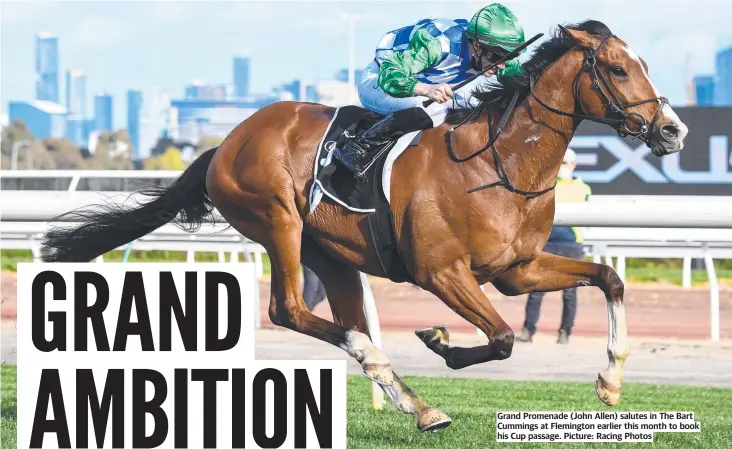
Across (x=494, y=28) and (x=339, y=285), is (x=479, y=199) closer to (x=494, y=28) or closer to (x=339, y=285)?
(x=494, y=28)

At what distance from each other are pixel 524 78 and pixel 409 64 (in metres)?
0.44

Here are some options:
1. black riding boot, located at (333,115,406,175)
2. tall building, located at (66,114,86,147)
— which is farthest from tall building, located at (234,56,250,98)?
black riding boot, located at (333,115,406,175)

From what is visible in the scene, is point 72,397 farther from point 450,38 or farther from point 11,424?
point 450,38

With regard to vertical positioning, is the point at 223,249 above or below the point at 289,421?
below

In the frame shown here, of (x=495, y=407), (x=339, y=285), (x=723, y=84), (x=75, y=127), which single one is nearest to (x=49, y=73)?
(x=75, y=127)

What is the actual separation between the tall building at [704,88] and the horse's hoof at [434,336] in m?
17.3

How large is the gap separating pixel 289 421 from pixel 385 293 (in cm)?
782

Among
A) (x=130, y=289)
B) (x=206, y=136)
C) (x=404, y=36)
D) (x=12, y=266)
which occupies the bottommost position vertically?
(x=206, y=136)

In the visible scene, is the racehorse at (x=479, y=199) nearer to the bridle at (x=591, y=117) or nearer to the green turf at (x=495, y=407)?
the bridle at (x=591, y=117)

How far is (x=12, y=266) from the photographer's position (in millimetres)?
13852

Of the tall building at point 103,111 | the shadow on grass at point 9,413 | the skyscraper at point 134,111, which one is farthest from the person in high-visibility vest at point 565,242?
the tall building at point 103,111

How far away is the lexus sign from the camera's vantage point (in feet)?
41.3

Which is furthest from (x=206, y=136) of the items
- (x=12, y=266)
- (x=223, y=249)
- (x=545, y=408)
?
(x=545, y=408)

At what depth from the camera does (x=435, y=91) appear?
4379 mm
